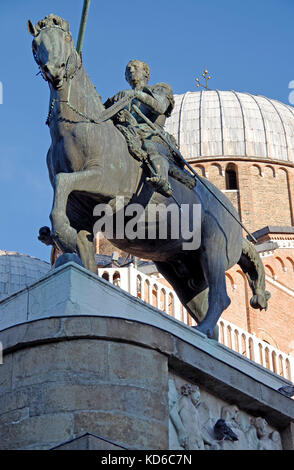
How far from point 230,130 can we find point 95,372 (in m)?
31.0

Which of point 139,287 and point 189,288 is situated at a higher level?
point 139,287

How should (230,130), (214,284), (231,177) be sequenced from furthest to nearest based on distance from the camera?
(231,177)
(230,130)
(214,284)

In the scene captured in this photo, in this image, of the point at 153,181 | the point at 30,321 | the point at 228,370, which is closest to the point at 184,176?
the point at 153,181

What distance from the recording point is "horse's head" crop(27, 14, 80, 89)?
895cm

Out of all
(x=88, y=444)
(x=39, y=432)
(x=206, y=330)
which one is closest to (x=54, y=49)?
(x=206, y=330)

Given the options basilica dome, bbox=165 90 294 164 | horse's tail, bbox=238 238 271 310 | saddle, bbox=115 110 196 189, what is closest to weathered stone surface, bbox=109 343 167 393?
saddle, bbox=115 110 196 189

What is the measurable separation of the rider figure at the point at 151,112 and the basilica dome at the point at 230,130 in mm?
26431

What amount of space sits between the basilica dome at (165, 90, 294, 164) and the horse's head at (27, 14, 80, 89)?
1093 inches

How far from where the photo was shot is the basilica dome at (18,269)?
101 ft

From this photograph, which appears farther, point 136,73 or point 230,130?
point 230,130

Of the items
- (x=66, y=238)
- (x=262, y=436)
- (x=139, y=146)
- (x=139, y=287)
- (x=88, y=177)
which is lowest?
(x=262, y=436)

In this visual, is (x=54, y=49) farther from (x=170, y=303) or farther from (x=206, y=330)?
(x=170, y=303)

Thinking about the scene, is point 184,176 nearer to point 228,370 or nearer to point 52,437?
point 228,370

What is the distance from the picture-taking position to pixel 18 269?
3222 cm
